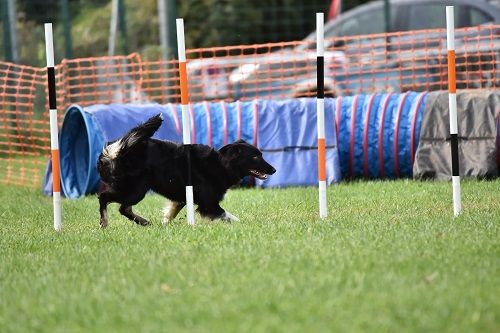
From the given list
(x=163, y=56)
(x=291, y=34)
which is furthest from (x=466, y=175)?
(x=291, y=34)

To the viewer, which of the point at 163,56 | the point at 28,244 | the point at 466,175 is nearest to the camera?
the point at 28,244

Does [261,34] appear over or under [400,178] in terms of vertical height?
over

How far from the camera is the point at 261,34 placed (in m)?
21.1

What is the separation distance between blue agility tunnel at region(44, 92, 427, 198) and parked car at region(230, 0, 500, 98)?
1.55m

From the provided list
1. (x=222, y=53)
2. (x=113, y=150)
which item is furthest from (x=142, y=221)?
(x=222, y=53)

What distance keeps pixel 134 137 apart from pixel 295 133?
3604 millimetres

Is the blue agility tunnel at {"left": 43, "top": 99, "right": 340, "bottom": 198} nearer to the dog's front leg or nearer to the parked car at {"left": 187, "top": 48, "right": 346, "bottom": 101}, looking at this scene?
the parked car at {"left": 187, "top": 48, "right": 346, "bottom": 101}

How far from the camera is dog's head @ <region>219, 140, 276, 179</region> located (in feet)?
24.8

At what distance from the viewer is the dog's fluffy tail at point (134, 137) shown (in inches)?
282

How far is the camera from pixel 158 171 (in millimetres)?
7309

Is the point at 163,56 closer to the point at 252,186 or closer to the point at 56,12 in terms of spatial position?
the point at 56,12

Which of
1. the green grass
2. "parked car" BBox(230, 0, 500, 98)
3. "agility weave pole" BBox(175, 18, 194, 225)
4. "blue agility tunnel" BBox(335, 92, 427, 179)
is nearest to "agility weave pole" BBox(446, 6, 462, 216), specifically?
the green grass

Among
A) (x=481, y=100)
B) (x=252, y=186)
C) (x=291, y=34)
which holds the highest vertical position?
(x=291, y=34)

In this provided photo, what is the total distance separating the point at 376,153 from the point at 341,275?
19.4ft
